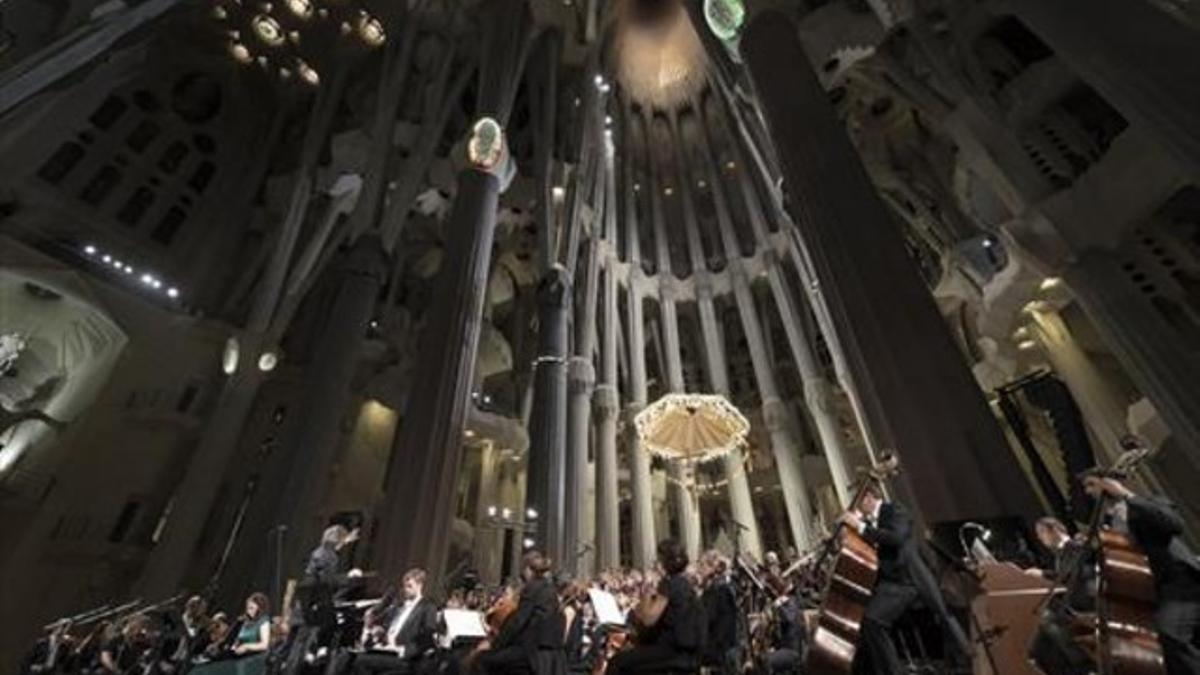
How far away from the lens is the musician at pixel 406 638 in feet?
18.1

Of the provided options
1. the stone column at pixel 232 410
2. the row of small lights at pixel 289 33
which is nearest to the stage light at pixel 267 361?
the stone column at pixel 232 410

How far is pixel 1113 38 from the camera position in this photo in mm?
6922

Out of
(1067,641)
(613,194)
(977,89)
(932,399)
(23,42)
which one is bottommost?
(1067,641)

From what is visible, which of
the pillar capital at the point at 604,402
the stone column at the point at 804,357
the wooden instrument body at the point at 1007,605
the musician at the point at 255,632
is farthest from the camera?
the pillar capital at the point at 604,402

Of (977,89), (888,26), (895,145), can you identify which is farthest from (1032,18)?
(895,145)

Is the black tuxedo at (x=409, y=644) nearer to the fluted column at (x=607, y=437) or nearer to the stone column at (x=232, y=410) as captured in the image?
the fluted column at (x=607, y=437)

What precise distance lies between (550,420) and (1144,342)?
1066cm

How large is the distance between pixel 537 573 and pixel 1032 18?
31.0 feet

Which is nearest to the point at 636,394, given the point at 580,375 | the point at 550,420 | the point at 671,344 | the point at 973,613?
the point at 671,344

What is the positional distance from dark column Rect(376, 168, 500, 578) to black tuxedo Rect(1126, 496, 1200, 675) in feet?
25.0

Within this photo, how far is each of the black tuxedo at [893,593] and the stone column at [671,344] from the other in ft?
46.9

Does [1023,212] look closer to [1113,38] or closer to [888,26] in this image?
[1113,38]

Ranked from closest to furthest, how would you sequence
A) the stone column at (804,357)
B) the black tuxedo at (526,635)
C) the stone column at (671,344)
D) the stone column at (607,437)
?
the black tuxedo at (526,635)
the stone column at (607,437)
the stone column at (804,357)
the stone column at (671,344)

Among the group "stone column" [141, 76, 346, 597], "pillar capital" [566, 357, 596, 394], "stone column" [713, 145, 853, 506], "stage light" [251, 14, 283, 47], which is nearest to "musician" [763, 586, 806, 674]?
"stone column" [713, 145, 853, 506]
